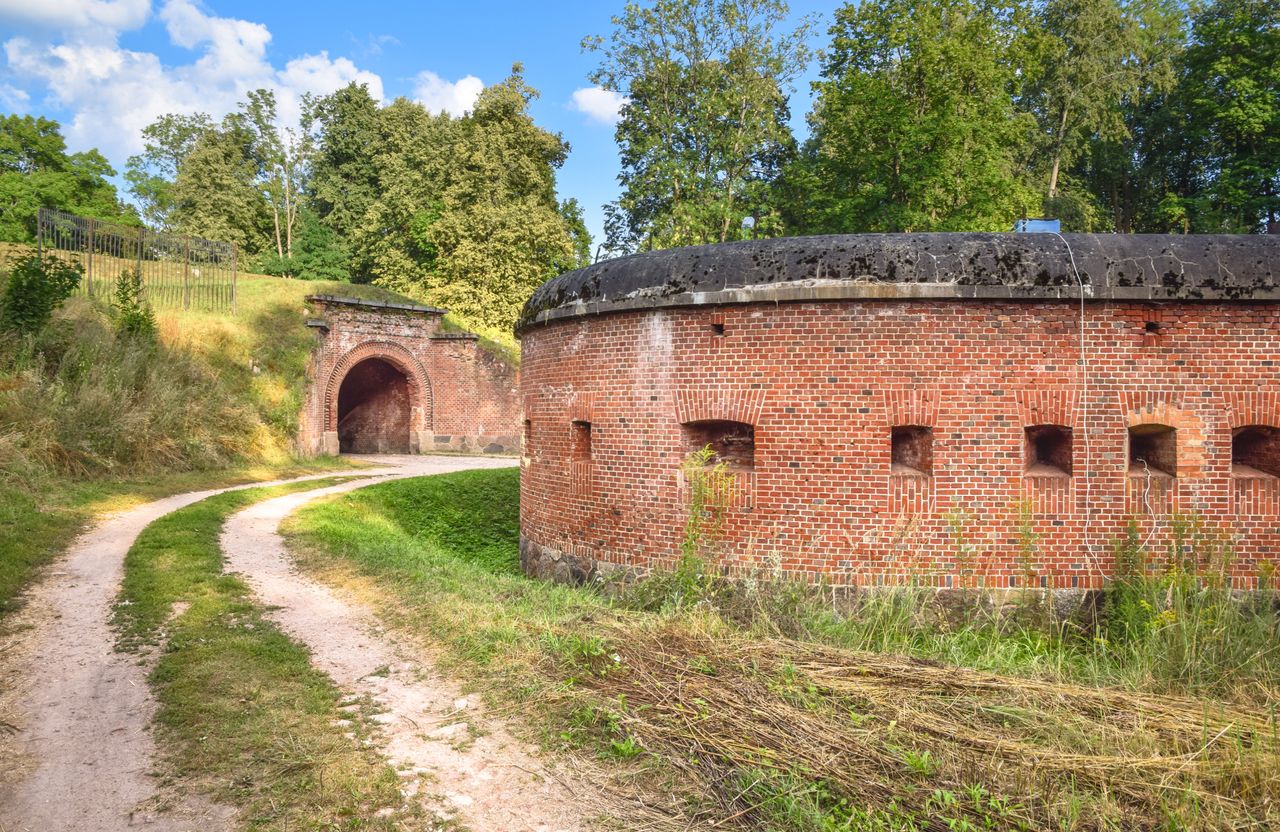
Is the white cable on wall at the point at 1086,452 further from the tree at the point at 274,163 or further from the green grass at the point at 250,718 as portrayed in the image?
the tree at the point at 274,163

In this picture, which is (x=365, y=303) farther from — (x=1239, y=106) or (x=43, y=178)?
(x=1239, y=106)

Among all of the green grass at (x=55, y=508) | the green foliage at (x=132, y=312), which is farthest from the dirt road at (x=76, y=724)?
the green foliage at (x=132, y=312)

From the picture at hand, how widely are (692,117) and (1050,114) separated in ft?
41.4

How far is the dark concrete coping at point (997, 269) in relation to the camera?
5641 millimetres

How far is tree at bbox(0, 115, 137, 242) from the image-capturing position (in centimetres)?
2759

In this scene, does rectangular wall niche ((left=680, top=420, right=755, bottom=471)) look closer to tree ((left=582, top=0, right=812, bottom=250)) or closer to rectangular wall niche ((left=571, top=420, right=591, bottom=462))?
rectangular wall niche ((left=571, top=420, right=591, bottom=462))

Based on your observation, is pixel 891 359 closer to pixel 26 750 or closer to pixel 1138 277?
pixel 1138 277

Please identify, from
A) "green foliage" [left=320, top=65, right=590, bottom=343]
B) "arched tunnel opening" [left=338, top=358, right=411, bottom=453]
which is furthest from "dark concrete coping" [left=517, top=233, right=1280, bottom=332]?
"green foliage" [left=320, top=65, right=590, bottom=343]

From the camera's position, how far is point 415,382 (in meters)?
21.9

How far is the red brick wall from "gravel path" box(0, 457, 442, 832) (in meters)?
4.23

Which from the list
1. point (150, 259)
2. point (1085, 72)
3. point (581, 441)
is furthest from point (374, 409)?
point (1085, 72)

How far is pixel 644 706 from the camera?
3.58 m

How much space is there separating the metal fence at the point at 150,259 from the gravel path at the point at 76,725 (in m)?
13.5

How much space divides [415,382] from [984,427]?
60.9ft
